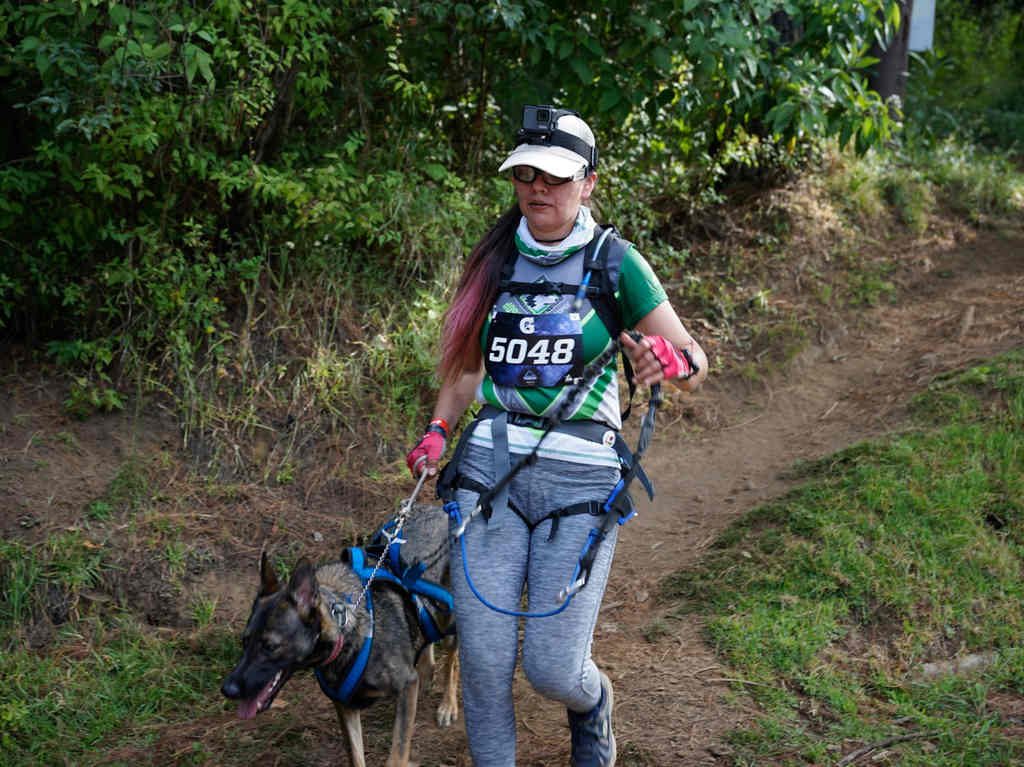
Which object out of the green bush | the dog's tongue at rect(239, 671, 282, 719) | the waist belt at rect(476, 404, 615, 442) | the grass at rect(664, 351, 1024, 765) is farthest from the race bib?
the green bush

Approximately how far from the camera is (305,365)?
6176mm

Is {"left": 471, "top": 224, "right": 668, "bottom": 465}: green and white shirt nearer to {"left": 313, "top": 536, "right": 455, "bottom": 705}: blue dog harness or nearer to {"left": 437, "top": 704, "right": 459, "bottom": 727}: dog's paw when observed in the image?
{"left": 313, "top": 536, "right": 455, "bottom": 705}: blue dog harness

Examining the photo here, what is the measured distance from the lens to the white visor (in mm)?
3178

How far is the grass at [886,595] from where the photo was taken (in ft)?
13.3

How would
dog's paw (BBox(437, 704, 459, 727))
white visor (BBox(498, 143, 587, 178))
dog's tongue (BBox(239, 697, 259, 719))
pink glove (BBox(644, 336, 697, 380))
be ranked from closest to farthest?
pink glove (BBox(644, 336, 697, 380))
white visor (BBox(498, 143, 587, 178))
dog's tongue (BBox(239, 697, 259, 719))
dog's paw (BBox(437, 704, 459, 727))

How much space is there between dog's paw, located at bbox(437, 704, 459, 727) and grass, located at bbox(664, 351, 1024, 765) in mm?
1245

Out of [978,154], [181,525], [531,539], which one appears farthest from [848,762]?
[978,154]

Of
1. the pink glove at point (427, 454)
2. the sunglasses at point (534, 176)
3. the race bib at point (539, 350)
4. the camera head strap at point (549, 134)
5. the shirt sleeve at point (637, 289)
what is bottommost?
the pink glove at point (427, 454)

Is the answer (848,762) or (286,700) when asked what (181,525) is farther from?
(848,762)

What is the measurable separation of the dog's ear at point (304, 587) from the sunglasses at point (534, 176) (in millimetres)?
1495

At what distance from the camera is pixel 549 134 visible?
3.27m

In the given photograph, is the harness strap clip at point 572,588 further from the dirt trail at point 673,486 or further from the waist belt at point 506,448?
the dirt trail at point 673,486

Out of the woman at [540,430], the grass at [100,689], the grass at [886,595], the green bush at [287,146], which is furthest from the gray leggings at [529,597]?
the green bush at [287,146]

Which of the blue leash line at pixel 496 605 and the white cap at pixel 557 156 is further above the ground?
the white cap at pixel 557 156
